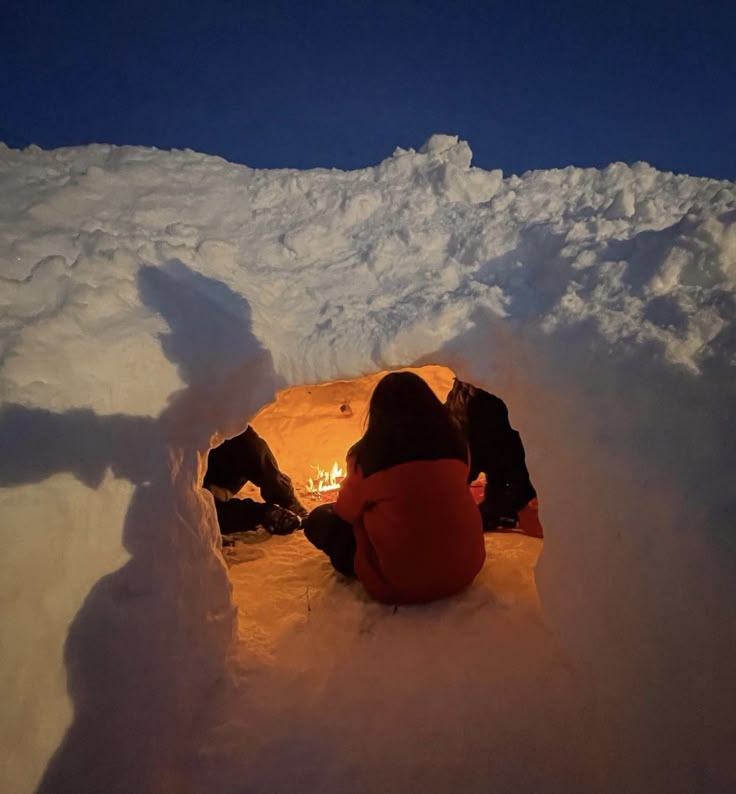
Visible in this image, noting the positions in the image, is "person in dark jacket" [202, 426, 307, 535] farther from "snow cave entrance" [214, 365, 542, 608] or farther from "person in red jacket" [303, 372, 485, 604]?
"person in red jacket" [303, 372, 485, 604]

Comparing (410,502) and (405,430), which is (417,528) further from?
(405,430)

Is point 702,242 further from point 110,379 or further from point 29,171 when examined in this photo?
point 29,171

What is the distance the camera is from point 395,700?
2.08 m

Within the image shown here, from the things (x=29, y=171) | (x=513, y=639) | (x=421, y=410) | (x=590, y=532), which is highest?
(x=29, y=171)

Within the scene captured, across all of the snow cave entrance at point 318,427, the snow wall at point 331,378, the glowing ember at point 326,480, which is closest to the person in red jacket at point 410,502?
the snow wall at point 331,378

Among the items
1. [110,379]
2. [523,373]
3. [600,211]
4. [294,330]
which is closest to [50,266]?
[110,379]

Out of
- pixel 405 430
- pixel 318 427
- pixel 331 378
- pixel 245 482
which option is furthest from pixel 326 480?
pixel 331 378

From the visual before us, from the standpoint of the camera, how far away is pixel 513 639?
2.31 meters

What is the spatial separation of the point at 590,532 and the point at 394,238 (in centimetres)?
159

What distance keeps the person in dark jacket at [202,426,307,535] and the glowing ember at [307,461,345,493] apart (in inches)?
35.7

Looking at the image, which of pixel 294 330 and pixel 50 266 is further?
pixel 294 330

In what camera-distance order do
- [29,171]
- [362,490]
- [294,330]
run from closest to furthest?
[294,330], [362,490], [29,171]

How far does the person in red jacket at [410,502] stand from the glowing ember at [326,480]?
218cm

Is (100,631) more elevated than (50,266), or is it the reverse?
(50,266)
